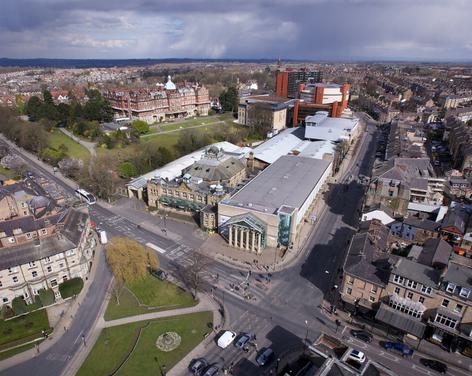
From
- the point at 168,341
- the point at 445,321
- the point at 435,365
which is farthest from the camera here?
the point at 168,341

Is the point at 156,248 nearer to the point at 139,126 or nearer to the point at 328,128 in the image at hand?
the point at 139,126

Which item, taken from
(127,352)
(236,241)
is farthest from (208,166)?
(127,352)

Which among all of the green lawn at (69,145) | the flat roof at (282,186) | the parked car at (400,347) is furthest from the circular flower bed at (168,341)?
the green lawn at (69,145)

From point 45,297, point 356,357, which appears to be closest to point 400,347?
point 356,357

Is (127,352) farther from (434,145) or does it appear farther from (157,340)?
(434,145)

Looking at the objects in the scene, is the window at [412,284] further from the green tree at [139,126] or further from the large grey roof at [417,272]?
the green tree at [139,126]

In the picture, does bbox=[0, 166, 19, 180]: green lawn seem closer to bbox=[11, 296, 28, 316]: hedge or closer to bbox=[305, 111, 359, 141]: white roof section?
bbox=[11, 296, 28, 316]: hedge
